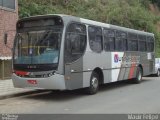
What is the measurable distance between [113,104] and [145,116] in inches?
92.9

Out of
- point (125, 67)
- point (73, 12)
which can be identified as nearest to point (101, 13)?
point (73, 12)

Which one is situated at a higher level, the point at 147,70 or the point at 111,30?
the point at 111,30

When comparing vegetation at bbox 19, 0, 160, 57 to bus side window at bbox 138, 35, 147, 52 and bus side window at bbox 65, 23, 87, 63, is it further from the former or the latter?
bus side window at bbox 65, 23, 87, 63

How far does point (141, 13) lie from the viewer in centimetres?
4162

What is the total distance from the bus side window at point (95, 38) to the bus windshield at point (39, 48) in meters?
2.13

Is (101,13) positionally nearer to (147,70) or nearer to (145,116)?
(147,70)

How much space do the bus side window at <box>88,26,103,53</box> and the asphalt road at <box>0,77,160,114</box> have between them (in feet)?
6.05

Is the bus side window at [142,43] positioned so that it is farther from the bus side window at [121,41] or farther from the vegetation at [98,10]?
the vegetation at [98,10]

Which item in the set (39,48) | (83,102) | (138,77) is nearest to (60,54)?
(39,48)

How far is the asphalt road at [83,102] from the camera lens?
11922 millimetres

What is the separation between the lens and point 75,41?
14.8 m

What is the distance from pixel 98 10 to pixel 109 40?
19.4 metres

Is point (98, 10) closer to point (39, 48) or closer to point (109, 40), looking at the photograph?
point (109, 40)

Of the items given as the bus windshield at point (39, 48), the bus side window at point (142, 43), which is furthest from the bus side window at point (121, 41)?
the bus windshield at point (39, 48)
